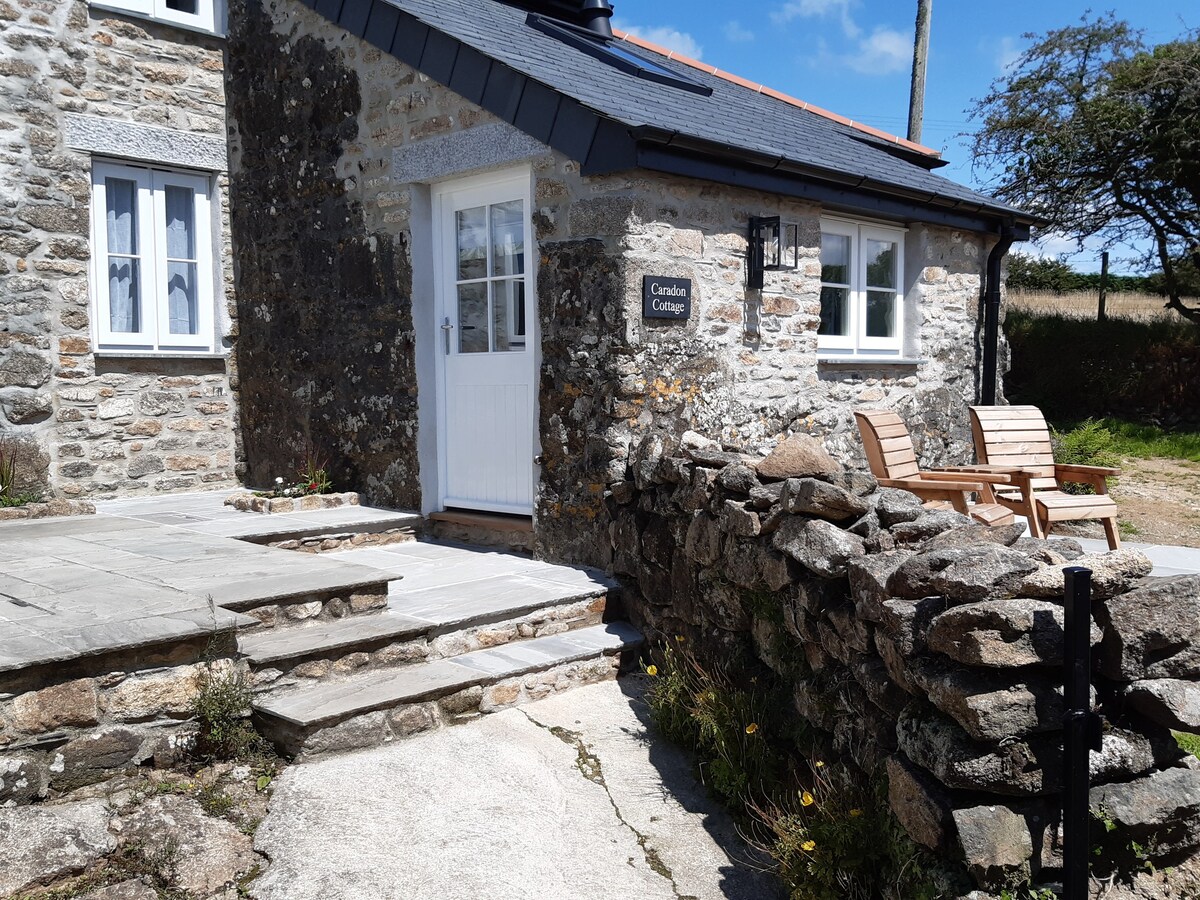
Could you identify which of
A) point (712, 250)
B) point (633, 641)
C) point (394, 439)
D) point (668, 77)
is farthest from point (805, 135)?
point (633, 641)

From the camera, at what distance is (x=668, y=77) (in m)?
7.67

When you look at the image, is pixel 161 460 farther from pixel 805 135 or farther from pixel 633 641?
pixel 805 135

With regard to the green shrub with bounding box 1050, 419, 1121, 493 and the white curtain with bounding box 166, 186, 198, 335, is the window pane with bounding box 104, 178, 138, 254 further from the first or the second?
the green shrub with bounding box 1050, 419, 1121, 493

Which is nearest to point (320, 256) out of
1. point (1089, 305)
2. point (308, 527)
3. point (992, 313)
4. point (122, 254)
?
point (122, 254)

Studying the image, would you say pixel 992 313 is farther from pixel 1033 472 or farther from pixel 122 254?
pixel 122 254

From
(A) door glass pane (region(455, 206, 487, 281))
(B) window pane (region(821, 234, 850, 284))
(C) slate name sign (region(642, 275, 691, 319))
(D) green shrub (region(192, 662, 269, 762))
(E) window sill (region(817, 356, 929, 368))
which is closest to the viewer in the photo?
(D) green shrub (region(192, 662, 269, 762))

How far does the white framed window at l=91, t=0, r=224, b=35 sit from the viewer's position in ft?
26.6

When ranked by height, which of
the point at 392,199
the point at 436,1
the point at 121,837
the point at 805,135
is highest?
the point at 436,1

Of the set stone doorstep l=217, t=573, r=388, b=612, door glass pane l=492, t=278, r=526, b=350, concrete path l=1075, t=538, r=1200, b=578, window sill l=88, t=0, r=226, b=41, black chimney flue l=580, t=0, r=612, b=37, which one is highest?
black chimney flue l=580, t=0, r=612, b=37

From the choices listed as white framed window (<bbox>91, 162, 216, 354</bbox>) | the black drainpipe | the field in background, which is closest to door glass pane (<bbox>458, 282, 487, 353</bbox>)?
white framed window (<bbox>91, 162, 216, 354</bbox>)

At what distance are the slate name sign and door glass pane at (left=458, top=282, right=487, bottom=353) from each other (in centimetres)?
147

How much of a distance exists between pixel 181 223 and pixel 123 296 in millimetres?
810

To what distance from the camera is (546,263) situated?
604 centimetres

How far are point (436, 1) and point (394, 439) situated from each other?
3.39 meters
